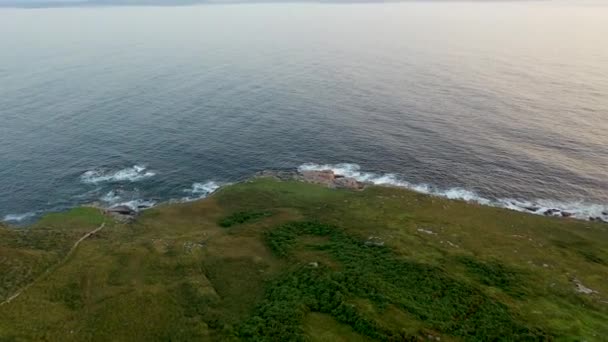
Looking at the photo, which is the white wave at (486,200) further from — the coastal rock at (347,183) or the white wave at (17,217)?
the white wave at (17,217)

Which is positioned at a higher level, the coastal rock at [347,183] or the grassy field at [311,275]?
the grassy field at [311,275]

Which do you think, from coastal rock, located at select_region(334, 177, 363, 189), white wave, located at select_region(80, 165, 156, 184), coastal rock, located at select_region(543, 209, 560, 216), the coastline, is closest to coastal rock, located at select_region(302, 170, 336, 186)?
the coastline


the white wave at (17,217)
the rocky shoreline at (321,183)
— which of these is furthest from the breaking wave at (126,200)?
the white wave at (17,217)

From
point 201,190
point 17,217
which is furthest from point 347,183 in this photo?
point 17,217

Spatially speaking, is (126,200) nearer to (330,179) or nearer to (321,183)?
(321,183)

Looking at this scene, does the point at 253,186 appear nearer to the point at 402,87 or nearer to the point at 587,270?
the point at 587,270

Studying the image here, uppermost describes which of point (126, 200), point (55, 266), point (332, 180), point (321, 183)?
point (55, 266)

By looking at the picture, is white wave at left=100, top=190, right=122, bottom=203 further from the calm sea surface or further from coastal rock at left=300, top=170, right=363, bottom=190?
coastal rock at left=300, top=170, right=363, bottom=190
